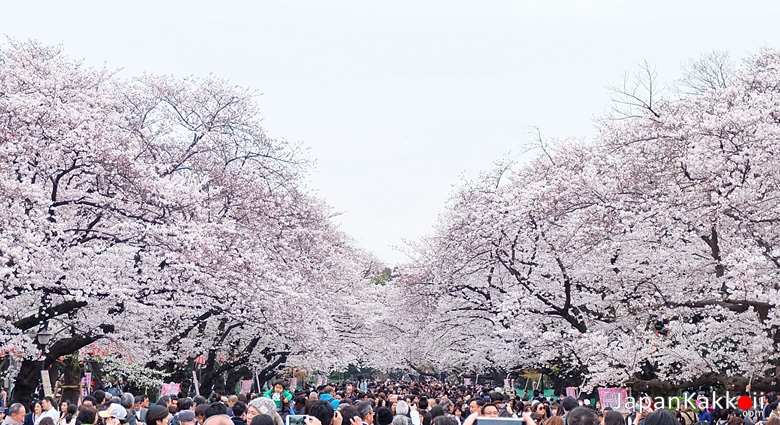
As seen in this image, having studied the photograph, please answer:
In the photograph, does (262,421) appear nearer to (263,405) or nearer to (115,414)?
(263,405)

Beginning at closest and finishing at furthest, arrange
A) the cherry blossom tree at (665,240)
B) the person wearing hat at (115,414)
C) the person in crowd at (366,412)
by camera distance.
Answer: the person wearing hat at (115,414)
the person in crowd at (366,412)
the cherry blossom tree at (665,240)

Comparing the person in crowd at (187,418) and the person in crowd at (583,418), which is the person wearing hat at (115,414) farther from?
the person in crowd at (583,418)

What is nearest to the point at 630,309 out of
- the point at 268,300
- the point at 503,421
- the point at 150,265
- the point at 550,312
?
the point at 550,312

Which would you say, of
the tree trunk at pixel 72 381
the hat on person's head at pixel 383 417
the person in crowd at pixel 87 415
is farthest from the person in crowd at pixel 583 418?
the tree trunk at pixel 72 381

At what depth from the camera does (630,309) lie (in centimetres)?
1983

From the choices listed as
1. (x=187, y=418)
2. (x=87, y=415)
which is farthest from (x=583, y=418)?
(x=87, y=415)

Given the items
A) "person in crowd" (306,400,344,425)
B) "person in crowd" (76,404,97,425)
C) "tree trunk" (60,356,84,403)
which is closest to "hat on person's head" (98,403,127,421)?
"person in crowd" (76,404,97,425)

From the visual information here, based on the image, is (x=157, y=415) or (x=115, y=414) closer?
(x=157, y=415)

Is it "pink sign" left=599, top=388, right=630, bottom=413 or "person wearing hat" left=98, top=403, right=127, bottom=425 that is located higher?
"pink sign" left=599, top=388, right=630, bottom=413

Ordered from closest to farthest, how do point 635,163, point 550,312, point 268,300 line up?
point 635,163 → point 268,300 → point 550,312

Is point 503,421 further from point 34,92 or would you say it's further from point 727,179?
point 34,92

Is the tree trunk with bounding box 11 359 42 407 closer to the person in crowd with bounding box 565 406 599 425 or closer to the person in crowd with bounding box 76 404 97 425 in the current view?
the person in crowd with bounding box 76 404 97 425

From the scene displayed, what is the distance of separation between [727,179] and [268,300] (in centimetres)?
1092

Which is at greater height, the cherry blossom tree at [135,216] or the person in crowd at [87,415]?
the cherry blossom tree at [135,216]
